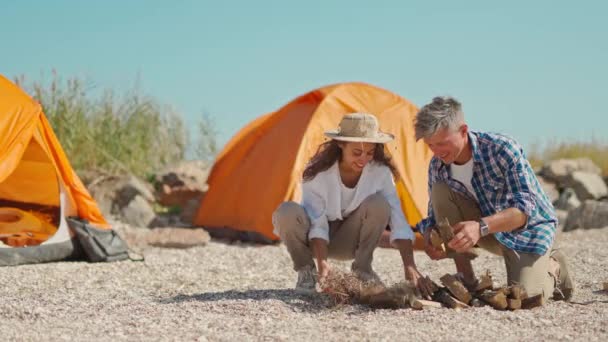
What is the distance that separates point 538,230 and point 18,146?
14.0 feet

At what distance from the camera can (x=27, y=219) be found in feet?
24.4

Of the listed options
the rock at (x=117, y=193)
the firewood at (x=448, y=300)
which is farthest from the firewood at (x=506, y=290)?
the rock at (x=117, y=193)

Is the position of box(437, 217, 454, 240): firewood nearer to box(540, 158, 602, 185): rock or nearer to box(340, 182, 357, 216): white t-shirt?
box(340, 182, 357, 216): white t-shirt

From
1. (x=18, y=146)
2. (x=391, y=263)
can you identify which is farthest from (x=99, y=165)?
(x=391, y=263)

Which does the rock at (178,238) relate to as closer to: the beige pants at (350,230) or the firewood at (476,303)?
the beige pants at (350,230)

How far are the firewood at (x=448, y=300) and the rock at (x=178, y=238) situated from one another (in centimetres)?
424

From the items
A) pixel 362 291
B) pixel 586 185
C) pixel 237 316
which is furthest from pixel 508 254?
pixel 586 185

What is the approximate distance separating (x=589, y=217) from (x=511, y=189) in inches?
231

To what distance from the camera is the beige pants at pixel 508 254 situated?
14.3ft

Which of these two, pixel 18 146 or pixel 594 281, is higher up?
pixel 18 146

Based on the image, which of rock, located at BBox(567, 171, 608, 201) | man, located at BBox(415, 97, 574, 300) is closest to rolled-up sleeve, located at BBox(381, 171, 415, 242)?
man, located at BBox(415, 97, 574, 300)

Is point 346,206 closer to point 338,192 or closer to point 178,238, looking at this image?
point 338,192

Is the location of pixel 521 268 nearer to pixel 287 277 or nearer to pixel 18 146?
pixel 287 277

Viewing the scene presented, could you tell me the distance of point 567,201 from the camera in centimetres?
1181
